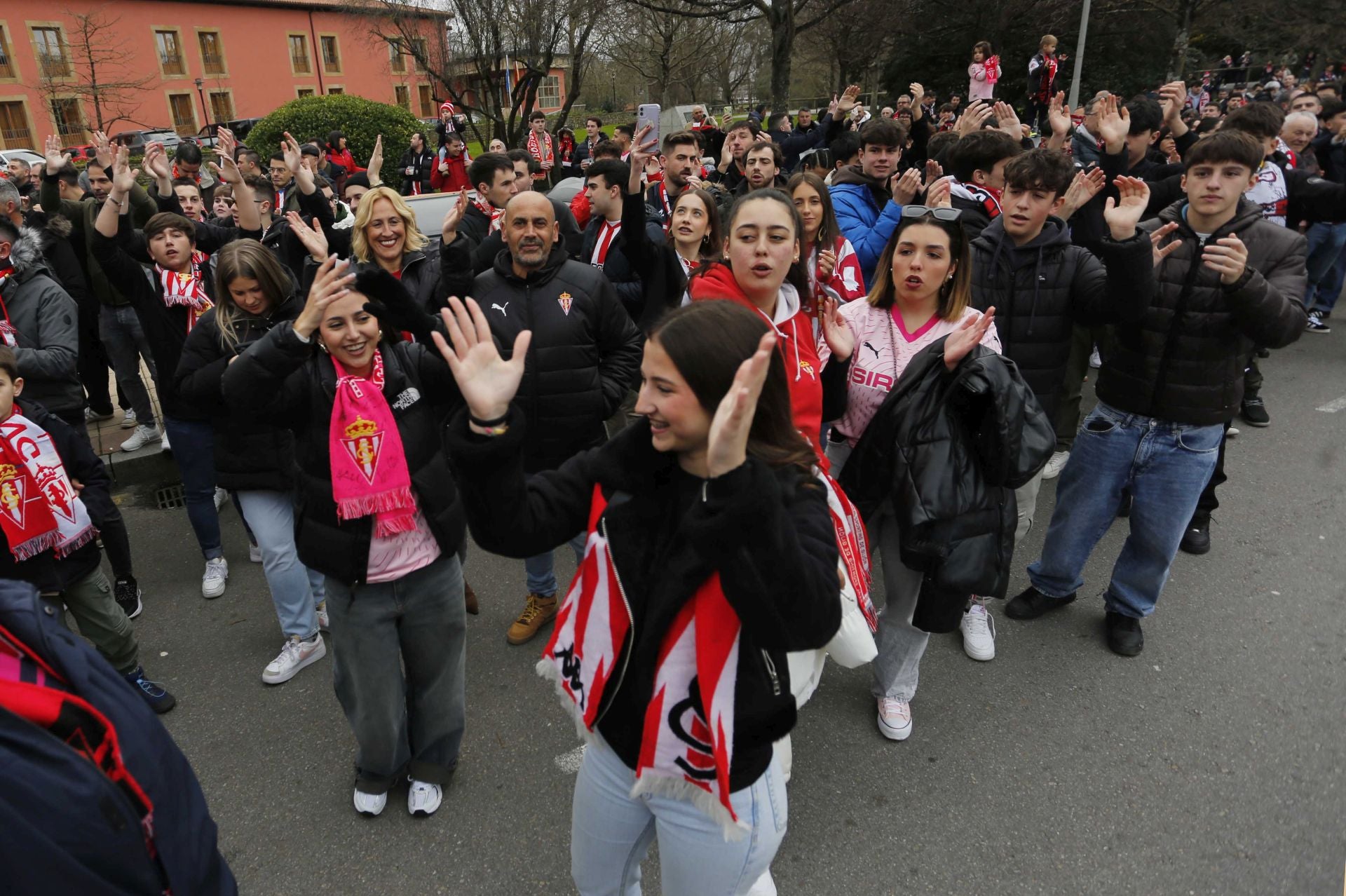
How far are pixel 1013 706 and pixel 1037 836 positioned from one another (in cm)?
71

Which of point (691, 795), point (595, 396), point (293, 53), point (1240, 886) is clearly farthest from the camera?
point (293, 53)

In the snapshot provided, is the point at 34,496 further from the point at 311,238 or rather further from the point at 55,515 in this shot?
the point at 311,238

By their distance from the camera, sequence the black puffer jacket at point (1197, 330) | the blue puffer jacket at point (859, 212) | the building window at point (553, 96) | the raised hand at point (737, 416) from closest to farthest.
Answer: the raised hand at point (737, 416) < the black puffer jacket at point (1197, 330) < the blue puffer jacket at point (859, 212) < the building window at point (553, 96)

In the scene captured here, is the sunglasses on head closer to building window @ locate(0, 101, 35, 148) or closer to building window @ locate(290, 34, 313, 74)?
building window @ locate(0, 101, 35, 148)

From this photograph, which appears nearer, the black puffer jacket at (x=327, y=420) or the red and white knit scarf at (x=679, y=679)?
the red and white knit scarf at (x=679, y=679)

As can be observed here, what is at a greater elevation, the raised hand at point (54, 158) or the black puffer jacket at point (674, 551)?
the raised hand at point (54, 158)

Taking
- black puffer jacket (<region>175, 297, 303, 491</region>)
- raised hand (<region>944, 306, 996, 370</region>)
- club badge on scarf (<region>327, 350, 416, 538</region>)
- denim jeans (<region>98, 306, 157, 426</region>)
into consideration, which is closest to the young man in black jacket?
raised hand (<region>944, 306, 996, 370</region>)

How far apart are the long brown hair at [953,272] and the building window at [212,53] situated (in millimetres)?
52723

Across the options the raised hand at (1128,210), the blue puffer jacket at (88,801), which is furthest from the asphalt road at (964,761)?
the raised hand at (1128,210)

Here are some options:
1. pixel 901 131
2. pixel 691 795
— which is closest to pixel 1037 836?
pixel 691 795

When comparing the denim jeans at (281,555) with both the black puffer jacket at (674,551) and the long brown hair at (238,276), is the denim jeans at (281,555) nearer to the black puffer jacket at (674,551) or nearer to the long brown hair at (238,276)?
the long brown hair at (238,276)

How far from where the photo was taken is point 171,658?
380cm

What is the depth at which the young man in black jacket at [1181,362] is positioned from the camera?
315cm

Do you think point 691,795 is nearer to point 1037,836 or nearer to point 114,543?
point 1037,836
